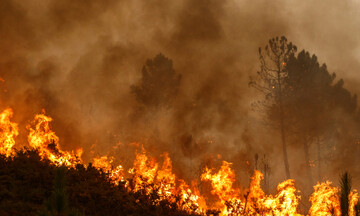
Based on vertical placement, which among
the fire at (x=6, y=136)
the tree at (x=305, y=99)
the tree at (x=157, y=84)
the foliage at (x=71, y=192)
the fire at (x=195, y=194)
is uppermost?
the tree at (x=157, y=84)

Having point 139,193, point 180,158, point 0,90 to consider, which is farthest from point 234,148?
point 139,193

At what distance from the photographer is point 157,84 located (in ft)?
115

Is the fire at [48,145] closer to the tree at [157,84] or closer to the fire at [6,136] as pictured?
the fire at [6,136]

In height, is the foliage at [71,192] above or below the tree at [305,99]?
below

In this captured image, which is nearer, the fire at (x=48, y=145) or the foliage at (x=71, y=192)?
the foliage at (x=71, y=192)

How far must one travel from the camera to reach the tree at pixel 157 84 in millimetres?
34844

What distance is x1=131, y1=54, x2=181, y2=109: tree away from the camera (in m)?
34.8

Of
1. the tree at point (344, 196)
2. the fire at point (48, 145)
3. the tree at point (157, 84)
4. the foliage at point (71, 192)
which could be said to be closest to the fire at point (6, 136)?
the fire at point (48, 145)

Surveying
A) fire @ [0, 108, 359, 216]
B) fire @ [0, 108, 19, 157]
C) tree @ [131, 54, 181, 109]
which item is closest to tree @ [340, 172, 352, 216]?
fire @ [0, 108, 359, 216]

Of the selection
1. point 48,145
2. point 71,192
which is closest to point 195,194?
point 48,145

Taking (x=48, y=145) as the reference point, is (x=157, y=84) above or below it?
above

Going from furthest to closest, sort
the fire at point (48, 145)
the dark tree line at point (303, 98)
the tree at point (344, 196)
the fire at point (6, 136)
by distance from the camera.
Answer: the dark tree line at point (303, 98) → the fire at point (6, 136) → the fire at point (48, 145) → the tree at point (344, 196)

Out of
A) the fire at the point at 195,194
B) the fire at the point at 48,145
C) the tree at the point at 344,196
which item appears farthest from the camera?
the fire at the point at 48,145

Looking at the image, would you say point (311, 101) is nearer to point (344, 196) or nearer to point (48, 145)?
point (344, 196)
